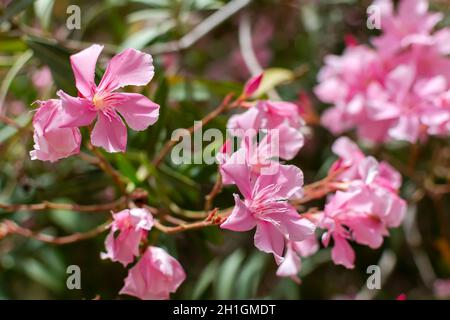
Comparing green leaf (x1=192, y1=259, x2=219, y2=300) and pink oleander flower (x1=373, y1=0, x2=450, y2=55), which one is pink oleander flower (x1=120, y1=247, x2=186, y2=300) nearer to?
green leaf (x1=192, y1=259, x2=219, y2=300)

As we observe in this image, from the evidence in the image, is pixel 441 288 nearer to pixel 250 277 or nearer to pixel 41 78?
pixel 250 277

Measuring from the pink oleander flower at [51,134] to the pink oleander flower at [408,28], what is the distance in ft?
2.08

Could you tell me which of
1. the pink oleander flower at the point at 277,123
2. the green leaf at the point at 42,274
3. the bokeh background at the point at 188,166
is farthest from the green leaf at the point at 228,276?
the pink oleander flower at the point at 277,123

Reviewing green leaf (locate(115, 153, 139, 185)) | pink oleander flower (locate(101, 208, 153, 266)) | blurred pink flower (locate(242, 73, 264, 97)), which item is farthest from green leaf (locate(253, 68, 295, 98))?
pink oleander flower (locate(101, 208, 153, 266))

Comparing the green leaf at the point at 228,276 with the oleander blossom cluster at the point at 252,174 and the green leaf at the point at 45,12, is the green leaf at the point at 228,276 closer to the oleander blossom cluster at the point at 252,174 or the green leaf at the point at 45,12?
the oleander blossom cluster at the point at 252,174

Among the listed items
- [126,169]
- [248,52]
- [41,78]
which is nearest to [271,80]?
[248,52]

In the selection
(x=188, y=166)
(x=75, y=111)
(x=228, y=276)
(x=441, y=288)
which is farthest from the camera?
(x=441, y=288)

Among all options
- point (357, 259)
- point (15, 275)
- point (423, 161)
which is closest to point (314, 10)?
point (423, 161)

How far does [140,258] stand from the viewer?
2.72 ft

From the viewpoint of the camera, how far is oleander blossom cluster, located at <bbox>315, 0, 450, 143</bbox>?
1073mm

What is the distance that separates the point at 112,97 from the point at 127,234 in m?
0.15

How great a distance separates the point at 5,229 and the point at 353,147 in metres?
0.47
